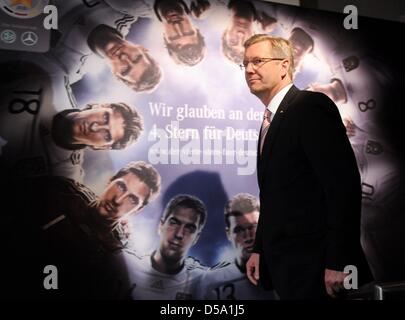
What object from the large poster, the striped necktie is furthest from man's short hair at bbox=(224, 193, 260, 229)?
the striped necktie

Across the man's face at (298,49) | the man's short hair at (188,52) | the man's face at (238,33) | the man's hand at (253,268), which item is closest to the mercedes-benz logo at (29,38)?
the man's short hair at (188,52)

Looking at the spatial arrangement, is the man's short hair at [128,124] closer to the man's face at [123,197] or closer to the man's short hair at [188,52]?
the man's face at [123,197]

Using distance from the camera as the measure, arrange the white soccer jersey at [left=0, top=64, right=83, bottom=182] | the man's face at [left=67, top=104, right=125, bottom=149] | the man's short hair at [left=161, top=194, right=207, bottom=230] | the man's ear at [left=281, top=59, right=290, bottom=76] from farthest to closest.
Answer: the man's ear at [left=281, top=59, right=290, bottom=76] < the man's short hair at [left=161, top=194, right=207, bottom=230] < the man's face at [left=67, top=104, right=125, bottom=149] < the white soccer jersey at [left=0, top=64, right=83, bottom=182]

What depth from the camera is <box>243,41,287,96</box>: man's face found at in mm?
2926

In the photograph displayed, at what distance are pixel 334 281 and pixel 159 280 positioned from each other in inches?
34.2

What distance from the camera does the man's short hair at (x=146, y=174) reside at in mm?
2707

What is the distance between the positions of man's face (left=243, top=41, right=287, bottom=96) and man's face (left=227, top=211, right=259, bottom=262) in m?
0.67

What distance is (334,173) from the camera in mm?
2850

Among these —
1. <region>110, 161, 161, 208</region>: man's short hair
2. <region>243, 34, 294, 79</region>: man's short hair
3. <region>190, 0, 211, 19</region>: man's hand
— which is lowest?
<region>110, 161, 161, 208</region>: man's short hair

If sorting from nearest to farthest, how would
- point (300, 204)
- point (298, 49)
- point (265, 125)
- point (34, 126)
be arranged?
point (34, 126) < point (300, 204) < point (265, 125) < point (298, 49)

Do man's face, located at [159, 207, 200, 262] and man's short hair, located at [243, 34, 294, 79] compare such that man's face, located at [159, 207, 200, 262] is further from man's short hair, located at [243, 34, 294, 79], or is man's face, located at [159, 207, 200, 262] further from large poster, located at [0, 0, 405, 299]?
man's short hair, located at [243, 34, 294, 79]

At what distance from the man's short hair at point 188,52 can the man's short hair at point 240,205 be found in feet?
2.39

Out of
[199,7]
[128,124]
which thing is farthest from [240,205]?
[199,7]

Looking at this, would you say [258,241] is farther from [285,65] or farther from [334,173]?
[285,65]
